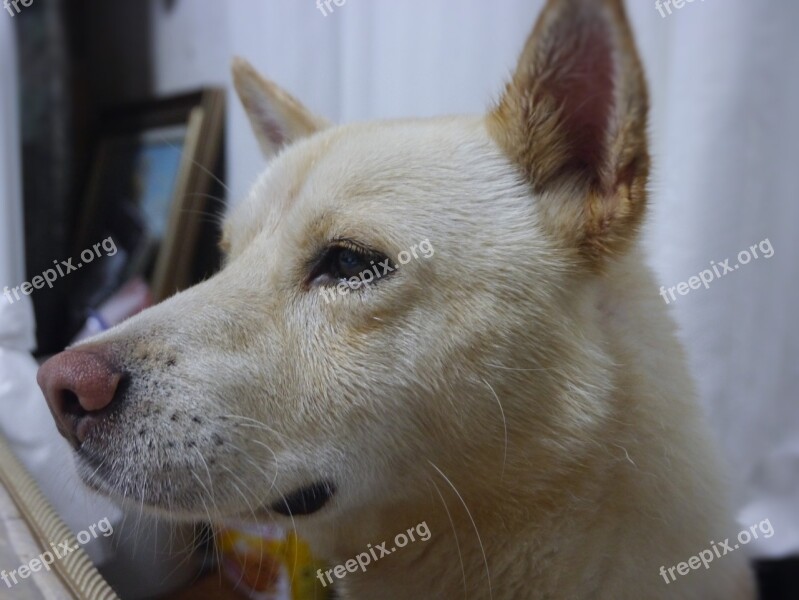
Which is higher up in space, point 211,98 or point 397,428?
point 211,98

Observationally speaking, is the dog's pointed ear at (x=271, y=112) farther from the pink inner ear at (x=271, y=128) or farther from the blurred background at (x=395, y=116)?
the blurred background at (x=395, y=116)

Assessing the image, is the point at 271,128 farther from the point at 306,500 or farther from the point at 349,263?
the point at 306,500

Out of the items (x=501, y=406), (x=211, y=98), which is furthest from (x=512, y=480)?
(x=211, y=98)

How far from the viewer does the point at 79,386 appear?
666 mm

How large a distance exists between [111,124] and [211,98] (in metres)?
0.67

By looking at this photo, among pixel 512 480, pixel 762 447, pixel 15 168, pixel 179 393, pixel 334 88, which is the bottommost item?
pixel 762 447

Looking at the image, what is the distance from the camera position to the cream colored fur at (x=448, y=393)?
2.35 ft

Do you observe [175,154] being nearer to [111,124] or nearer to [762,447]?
[111,124]

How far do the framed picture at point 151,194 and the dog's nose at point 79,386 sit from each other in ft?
4.30

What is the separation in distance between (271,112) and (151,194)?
4.05 feet

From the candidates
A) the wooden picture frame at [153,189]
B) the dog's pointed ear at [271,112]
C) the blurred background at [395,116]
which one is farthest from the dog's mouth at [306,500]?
the wooden picture frame at [153,189]

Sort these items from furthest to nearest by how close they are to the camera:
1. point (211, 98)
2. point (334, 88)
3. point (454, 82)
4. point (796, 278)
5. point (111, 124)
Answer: point (111, 124)
point (211, 98)
point (334, 88)
point (454, 82)
point (796, 278)

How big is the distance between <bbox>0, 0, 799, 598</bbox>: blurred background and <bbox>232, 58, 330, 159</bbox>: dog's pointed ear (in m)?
0.17

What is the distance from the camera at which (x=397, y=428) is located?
0.75 m
